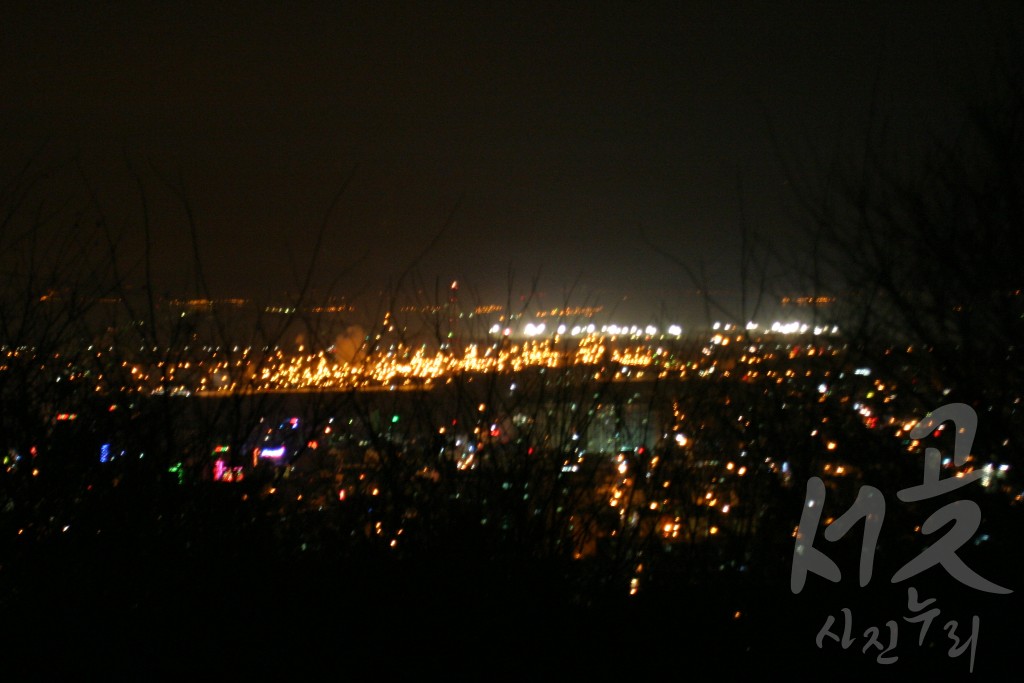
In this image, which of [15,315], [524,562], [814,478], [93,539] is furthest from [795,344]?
[15,315]

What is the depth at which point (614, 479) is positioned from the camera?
11.9 feet

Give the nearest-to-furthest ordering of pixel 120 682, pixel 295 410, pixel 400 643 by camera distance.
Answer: pixel 120 682 < pixel 400 643 < pixel 295 410

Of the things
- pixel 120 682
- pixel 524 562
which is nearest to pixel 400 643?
pixel 524 562

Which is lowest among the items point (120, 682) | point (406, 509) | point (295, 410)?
point (120, 682)

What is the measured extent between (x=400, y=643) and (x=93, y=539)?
1375 mm

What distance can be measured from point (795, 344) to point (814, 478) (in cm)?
68

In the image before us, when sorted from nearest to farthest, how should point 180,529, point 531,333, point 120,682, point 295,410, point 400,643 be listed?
point 120,682, point 400,643, point 180,529, point 295,410, point 531,333

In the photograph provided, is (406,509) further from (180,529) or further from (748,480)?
(748,480)

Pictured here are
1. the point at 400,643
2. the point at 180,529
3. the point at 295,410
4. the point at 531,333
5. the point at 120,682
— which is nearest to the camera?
the point at 120,682

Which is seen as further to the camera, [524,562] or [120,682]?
[524,562]

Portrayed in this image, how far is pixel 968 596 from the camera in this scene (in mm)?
3521

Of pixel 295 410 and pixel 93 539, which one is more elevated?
pixel 295 410

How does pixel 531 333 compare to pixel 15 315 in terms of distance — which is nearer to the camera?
pixel 15 315

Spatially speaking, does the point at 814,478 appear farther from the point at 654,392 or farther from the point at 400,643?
the point at 400,643
